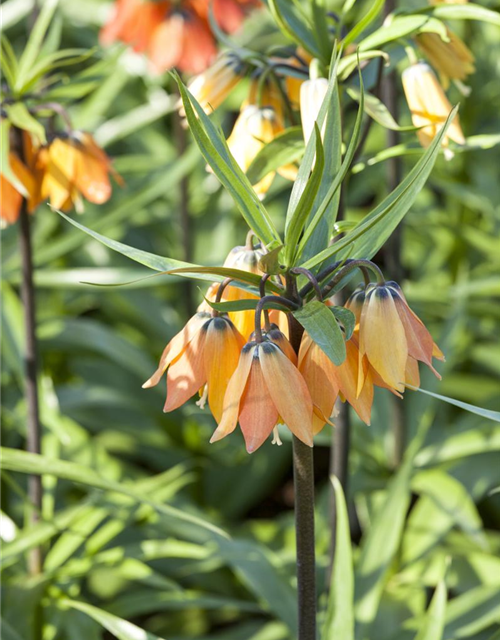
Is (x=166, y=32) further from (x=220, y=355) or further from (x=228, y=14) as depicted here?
(x=220, y=355)

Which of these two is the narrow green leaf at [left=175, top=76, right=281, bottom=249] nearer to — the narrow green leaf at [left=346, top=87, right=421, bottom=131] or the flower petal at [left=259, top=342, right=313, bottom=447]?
the flower petal at [left=259, top=342, right=313, bottom=447]

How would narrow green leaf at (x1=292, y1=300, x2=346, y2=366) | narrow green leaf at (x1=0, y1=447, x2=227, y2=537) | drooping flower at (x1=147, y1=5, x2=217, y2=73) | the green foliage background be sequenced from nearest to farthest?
narrow green leaf at (x1=292, y1=300, x2=346, y2=366) < narrow green leaf at (x1=0, y1=447, x2=227, y2=537) < the green foliage background < drooping flower at (x1=147, y1=5, x2=217, y2=73)

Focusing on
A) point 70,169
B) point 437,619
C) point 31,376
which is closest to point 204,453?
point 31,376

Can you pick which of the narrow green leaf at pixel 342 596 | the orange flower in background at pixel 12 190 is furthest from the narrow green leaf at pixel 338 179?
the orange flower in background at pixel 12 190

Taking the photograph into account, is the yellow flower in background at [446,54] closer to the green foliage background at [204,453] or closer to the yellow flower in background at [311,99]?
the green foliage background at [204,453]

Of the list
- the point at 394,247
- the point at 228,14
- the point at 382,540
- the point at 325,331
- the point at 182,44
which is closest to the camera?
the point at 325,331

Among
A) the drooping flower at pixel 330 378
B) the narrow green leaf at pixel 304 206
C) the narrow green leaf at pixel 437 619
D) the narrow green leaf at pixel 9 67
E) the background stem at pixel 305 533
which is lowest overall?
the narrow green leaf at pixel 437 619

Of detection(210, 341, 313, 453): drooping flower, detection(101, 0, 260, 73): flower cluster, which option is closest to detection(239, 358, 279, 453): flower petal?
detection(210, 341, 313, 453): drooping flower
